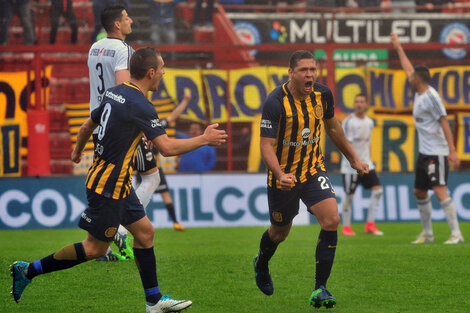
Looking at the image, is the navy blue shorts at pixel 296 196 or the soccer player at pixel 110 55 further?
the soccer player at pixel 110 55

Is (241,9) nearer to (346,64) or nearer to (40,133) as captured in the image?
(346,64)

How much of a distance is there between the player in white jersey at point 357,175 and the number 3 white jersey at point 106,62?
248 inches

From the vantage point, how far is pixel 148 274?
22.3 feet

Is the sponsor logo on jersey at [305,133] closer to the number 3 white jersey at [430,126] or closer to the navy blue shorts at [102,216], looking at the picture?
the navy blue shorts at [102,216]

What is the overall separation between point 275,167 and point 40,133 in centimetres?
967

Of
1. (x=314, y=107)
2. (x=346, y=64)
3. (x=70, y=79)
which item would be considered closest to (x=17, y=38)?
(x=70, y=79)

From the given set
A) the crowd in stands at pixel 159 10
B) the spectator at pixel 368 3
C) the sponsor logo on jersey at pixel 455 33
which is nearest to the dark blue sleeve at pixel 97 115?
the crowd in stands at pixel 159 10

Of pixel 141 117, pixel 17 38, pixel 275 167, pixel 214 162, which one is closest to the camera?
pixel 141 117

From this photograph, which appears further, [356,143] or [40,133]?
[40,133]

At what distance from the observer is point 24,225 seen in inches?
613

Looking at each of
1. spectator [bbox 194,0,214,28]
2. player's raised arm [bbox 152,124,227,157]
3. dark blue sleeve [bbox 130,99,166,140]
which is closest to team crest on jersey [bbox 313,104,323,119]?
player's raised arm [bbox 152,124,227,157]

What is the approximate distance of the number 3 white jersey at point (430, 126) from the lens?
12156 mm

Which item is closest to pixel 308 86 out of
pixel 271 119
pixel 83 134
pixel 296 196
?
pixel 271 119

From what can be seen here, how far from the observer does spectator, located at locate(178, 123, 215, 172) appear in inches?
659
